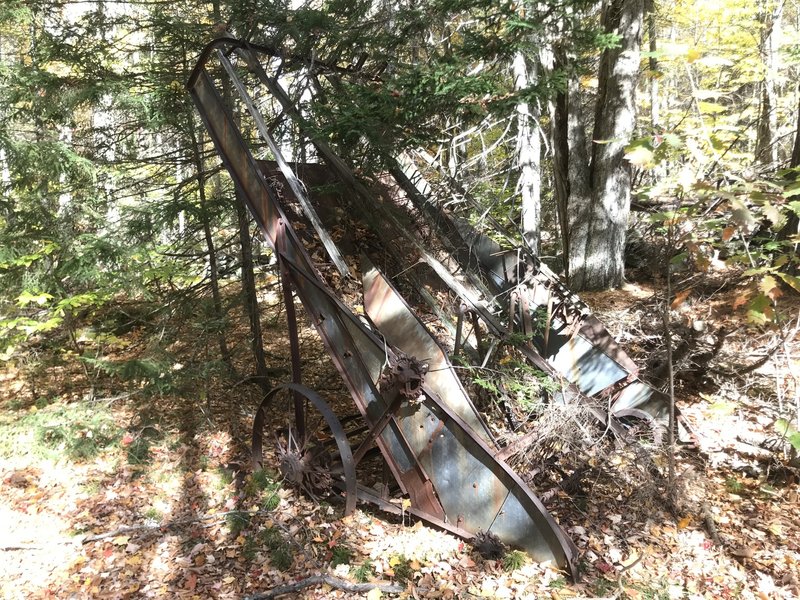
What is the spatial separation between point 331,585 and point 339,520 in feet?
2.25

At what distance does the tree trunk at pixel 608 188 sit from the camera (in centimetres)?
842

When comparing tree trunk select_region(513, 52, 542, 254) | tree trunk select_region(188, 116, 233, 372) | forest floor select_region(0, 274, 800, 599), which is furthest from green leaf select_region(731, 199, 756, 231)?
tree trunk select_region(188, 116, 233, 372)

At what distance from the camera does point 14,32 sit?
10773mm

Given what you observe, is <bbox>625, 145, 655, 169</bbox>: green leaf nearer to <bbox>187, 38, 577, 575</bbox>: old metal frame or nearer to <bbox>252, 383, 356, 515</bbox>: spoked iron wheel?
<bbox>187, 38, 577, 575</bbox>: old metal frame

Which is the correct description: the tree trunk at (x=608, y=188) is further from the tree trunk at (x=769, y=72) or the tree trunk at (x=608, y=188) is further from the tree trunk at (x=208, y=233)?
the tree trunk at (x=208, y=233)

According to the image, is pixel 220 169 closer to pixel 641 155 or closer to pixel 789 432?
pixel 641 155

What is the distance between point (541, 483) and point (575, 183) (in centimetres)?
568

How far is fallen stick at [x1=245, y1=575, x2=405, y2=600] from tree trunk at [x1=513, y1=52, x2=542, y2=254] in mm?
3831

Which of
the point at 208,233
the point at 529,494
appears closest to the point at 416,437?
the point at 529,494

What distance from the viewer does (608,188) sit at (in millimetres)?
8633

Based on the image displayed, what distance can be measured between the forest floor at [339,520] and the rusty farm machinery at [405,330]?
330 mm

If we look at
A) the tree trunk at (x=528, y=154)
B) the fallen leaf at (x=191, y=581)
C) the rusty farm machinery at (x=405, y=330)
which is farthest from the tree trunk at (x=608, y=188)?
the fallen leaf at (x=191, y=581)

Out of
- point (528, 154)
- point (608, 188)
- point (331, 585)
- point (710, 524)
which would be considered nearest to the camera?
point (331, 585)

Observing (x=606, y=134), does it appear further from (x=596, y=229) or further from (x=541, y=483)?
(x=541, y=483)
